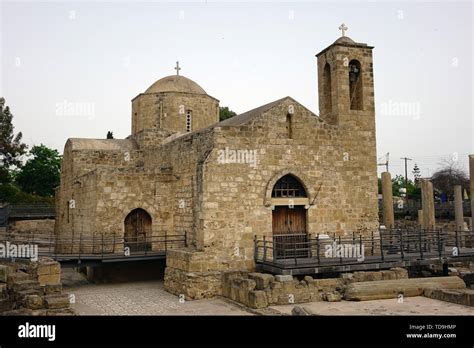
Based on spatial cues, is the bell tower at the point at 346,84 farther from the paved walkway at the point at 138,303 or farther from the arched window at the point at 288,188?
the paved walkway at the point at 138,303

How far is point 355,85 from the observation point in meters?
17.2

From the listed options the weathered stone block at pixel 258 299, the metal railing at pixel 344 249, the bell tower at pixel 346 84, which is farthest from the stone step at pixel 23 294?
the bell tower at pixel 346 84

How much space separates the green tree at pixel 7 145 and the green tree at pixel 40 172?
24.0 ft

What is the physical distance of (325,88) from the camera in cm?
1725

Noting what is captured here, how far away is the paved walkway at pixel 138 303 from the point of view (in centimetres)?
1195

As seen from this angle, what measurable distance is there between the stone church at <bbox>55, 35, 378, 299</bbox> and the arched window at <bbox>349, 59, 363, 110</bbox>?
0.04 metres

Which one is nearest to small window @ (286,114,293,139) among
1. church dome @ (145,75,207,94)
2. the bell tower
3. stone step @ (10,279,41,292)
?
the bell tower

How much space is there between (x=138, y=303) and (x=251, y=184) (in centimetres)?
480

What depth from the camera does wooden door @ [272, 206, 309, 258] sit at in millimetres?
15133

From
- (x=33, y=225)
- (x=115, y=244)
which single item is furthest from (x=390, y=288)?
(x=33, y=225)

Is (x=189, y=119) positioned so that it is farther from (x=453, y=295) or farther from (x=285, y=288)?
(x=453, y=295)
